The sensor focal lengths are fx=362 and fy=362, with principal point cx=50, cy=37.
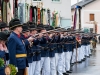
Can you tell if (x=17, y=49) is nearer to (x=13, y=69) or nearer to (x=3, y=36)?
(x=3, y=36)

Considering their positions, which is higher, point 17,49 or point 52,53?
point 17,49

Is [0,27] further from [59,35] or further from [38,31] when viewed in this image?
[59,35]

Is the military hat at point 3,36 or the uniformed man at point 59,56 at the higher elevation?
the military hat at point 3,36

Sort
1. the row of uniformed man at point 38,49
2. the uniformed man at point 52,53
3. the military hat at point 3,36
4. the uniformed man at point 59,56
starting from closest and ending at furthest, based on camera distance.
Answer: the military hat at point 3,36 → the row of uniformed man at point 38,49 → the uniformed man at point 52,53 → the uniformed man at point 59,56

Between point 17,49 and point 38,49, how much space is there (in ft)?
8.58

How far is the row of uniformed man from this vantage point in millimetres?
8789

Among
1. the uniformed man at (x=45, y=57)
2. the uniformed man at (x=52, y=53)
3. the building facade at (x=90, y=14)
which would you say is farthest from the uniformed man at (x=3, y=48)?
the building facade at (x=90, y=14)

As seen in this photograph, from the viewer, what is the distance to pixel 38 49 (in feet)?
37.3

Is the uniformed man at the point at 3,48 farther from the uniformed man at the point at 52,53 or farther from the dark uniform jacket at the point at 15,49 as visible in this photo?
the uniformed man at the point at 52,53

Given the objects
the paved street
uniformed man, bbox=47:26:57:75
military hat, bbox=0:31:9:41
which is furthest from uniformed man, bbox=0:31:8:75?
the paved street

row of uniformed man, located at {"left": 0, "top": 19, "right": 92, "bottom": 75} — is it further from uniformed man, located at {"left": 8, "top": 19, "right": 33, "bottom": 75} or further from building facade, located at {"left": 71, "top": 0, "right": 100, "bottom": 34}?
building facade, located at {"left": 71, "top": 0, "right": 100, "bottom": 34}

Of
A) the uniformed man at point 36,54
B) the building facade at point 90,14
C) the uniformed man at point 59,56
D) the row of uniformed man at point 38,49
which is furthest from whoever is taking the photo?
the building facade at point 90,14

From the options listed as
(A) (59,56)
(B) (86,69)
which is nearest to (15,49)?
(A) (59,56)

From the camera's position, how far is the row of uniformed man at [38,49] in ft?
28.8
